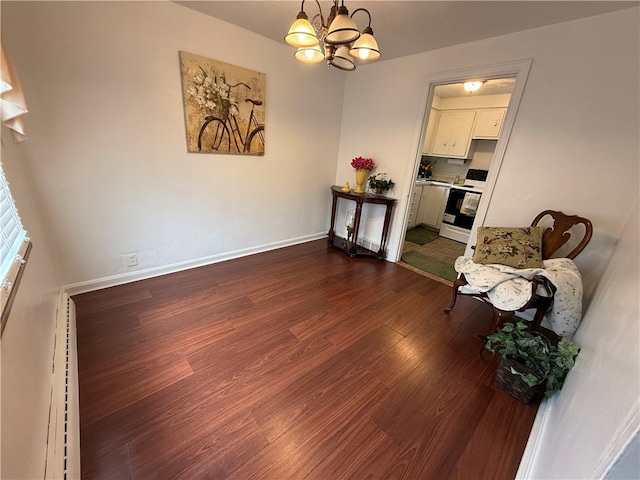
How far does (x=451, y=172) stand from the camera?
4.91 metres

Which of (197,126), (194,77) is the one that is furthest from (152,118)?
(194,77)

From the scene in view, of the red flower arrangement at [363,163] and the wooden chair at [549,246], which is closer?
the wooden chair at [549,246]

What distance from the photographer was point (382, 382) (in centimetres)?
157

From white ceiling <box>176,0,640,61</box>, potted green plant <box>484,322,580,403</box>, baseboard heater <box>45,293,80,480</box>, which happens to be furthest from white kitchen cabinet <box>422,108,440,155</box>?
baseboard heater <box>45,293,80,480</box>

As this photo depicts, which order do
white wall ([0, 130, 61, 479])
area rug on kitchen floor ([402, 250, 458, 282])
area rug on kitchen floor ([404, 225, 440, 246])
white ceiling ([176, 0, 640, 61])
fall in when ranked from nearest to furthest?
white wall ([0, 130, 61, 479]) < white ceiling ([176, 0, 640, 61]) < area rug on kitchen floor ([402, 250, 458, 282]) < area rug on kitchen floor ([404, 225, 440, 246])

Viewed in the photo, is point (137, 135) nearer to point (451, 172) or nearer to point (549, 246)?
point (549, 246)

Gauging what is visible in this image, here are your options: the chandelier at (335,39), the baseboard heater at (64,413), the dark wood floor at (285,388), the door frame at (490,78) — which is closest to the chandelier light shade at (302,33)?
the chandelier at (335,39)

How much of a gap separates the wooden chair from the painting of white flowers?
250cm

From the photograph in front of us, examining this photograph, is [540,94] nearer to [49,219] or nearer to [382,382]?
[382,382]

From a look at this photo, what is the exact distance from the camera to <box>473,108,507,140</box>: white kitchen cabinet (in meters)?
3.98

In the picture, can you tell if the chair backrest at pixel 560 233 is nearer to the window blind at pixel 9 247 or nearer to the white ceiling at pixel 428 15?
the white ceiling at pixel 428 15

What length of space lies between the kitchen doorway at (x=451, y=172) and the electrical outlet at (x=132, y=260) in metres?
2.91

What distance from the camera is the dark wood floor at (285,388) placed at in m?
1.15

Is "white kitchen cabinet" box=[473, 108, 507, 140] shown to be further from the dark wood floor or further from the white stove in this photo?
the dark wood floor
